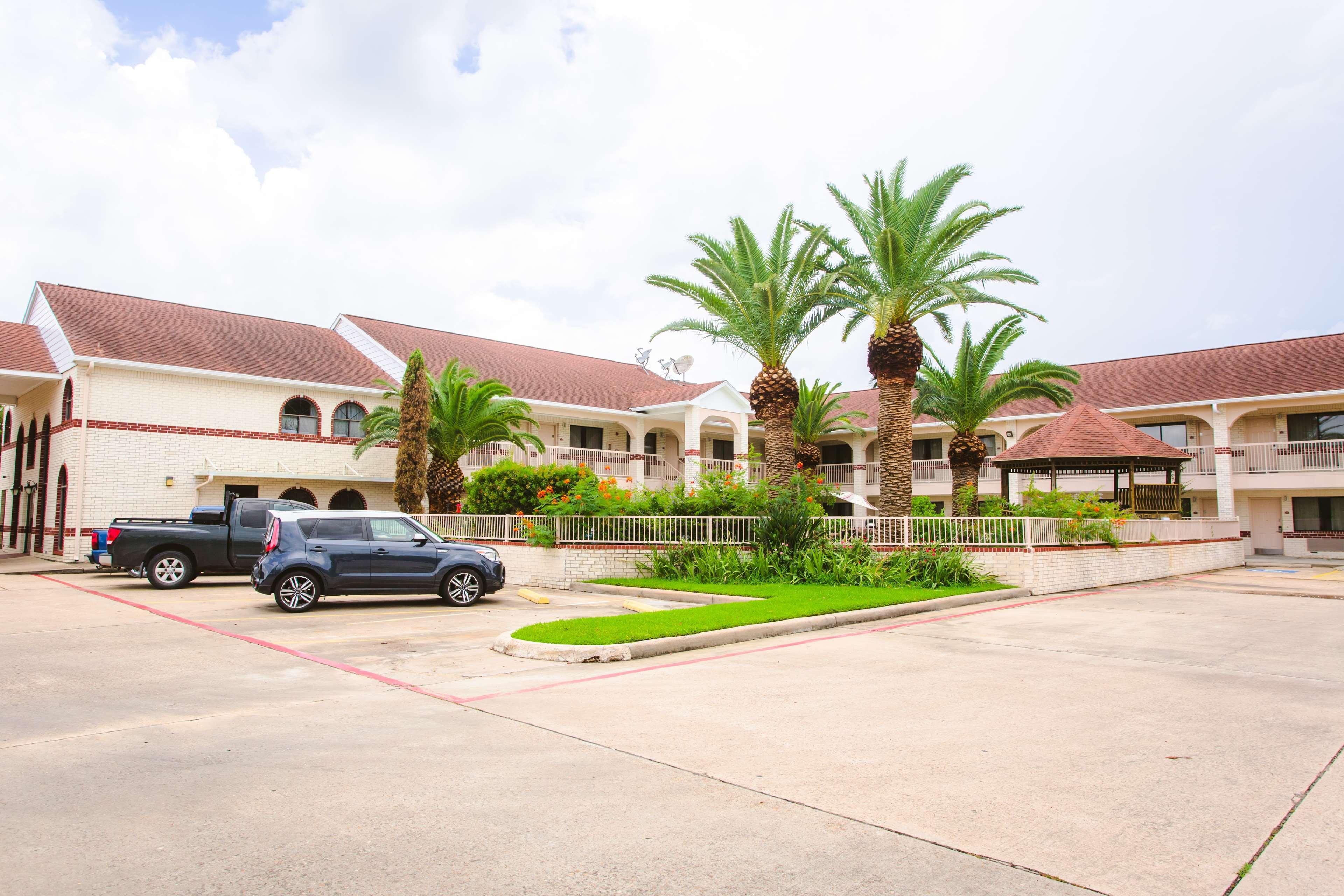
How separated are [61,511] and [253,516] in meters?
11.3

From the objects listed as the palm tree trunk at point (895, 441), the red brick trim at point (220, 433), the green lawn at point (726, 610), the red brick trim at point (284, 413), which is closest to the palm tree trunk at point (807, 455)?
the palm tree trunk at point (895, 441)

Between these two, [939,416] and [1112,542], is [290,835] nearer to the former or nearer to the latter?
[1112,542]

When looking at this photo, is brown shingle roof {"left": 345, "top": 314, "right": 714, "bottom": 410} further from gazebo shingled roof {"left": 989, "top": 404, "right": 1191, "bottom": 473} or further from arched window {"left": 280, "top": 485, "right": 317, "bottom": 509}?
gazebo shingled roof {"left": 989, "top": 404, "right": 1191, "bottom": 473}

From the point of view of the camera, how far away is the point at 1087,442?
918 inches

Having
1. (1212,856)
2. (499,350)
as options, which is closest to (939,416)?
(499,350)

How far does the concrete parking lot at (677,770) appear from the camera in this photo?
379 cm

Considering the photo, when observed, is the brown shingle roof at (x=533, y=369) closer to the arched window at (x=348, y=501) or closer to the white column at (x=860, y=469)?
the arched window at (x=348, y=501)

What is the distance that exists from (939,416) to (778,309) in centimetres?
1106

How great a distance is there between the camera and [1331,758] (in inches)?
215

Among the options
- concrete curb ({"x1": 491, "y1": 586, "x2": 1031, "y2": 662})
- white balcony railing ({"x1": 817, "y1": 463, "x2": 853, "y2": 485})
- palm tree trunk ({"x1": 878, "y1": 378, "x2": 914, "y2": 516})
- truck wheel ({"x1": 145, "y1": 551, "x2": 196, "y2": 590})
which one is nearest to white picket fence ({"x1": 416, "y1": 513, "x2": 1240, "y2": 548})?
palm tree trunk ({"x1": 878, "y1": 378, "x2": 914, "y2": 516})

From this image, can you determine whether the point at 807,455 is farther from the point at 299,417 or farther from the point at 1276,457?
the point at 299,417

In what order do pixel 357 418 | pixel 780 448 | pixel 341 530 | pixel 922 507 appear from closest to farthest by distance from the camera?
pixel 341 530
pixel 780 448
pixel 922 507
pixel 357 418

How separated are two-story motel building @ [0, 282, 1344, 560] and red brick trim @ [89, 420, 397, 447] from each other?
5 centimetres

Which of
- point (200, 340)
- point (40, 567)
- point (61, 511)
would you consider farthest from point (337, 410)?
point (40, 567)
